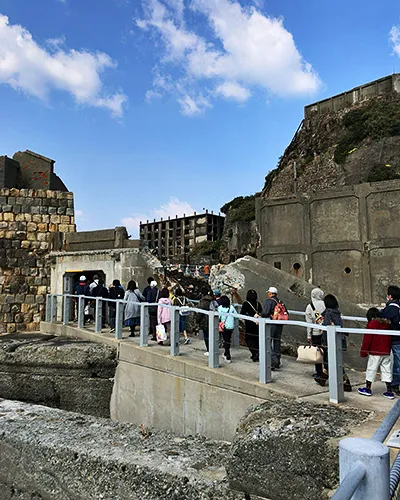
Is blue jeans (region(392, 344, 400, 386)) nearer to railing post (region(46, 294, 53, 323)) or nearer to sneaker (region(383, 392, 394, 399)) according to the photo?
sneaker (region(383, 392, 394, 399))

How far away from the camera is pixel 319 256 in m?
19.1

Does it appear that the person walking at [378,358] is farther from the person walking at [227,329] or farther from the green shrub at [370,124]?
the green shrub at [370,124]

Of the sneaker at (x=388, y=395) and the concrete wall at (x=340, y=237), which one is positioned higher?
the concrete wall at (x=340, y=237)

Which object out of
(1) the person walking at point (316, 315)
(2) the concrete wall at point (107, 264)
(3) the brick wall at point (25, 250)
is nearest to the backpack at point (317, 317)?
(1) the person walking at point (316, 315)

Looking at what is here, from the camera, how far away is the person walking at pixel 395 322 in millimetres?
4867

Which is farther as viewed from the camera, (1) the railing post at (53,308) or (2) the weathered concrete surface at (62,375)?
(1) the railing post at (53,308)

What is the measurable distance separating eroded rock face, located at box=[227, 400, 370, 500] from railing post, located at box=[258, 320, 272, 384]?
1371mm

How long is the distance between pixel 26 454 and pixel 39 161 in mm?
11083

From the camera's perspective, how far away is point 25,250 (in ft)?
41.7

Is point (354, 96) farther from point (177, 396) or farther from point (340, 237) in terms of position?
point (177, 396)

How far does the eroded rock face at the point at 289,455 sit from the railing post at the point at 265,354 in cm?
137

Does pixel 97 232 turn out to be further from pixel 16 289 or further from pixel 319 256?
pixel 319 256

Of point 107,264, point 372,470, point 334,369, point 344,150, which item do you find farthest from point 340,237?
point 372,470

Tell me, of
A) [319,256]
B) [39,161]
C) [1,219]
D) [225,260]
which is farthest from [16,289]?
[225,260]
